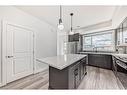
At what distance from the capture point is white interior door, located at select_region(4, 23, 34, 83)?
2.91 metres

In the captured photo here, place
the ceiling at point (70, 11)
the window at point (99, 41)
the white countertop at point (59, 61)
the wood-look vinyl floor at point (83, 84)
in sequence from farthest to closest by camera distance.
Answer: the window at point (99, 41), the ceiling at point (70, 11), the wood-look vinyl floor at point (83, 84), the white countertop at point (59, 61)

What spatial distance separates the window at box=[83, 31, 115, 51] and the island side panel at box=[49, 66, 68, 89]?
170 inches

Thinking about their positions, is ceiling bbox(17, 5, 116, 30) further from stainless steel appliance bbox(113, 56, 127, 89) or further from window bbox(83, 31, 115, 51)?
stainless steel appliance bbox(113, 56, 127, 89)

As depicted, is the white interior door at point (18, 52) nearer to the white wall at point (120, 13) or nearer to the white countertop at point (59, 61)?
the white countertop at point (59, 61)

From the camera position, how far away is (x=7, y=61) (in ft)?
9.33

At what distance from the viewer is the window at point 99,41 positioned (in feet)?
17.5

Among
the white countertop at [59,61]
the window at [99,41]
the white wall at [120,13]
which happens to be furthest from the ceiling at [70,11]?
the white countertop at [59,61]

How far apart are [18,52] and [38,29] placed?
5.10 feet

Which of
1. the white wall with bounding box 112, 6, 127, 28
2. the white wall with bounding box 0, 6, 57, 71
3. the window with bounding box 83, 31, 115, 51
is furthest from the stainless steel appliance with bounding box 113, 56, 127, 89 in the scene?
the white wall with bounding box 0, 6, 57, 71

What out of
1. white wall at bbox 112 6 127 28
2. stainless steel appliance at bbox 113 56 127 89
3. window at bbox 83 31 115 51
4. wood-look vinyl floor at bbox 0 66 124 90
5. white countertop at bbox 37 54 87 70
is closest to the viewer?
white countertop at bbox 37 54 87 70

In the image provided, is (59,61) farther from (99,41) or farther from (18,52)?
Result: (99,41)

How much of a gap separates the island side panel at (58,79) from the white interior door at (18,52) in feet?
5.22
